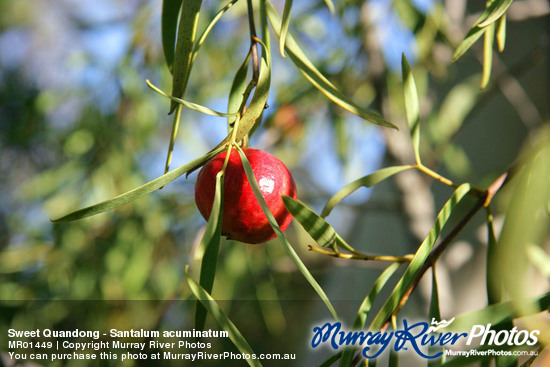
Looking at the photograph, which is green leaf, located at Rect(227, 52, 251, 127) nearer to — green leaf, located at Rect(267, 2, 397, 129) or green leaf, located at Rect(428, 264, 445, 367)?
green leaf, located at Rect(267, 2, 397, 129)

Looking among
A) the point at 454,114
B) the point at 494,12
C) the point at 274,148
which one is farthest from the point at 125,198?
the point at 274,148

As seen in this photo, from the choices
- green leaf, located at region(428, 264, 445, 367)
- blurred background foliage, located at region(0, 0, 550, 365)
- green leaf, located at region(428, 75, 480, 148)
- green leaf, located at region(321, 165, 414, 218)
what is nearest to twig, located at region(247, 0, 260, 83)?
green leaf, located at region(321, 165, 414, 218)

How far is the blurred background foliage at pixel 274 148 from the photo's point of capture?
3.90ft

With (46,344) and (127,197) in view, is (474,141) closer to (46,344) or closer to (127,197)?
(127,197)

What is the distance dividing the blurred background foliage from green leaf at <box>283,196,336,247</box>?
2.14 ft

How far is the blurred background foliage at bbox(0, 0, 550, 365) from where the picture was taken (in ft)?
3.90

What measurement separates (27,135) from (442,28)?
1.33 metres

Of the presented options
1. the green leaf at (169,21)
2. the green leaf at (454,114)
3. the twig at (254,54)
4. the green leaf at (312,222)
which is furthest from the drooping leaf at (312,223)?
the green leaf at (454,114)

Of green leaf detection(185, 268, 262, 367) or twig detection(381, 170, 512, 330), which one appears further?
twig detection(381, 170, 512, 330)

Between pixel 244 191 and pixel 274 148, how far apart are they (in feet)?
4.16

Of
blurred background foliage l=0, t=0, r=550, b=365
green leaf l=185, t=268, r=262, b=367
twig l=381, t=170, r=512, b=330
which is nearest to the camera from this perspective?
green leaf l=185, t=268, r=262, b=367

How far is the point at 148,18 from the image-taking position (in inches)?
53.2

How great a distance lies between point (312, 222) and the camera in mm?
Answer: 369

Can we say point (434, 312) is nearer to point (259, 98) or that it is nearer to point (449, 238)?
point (449, 238)
